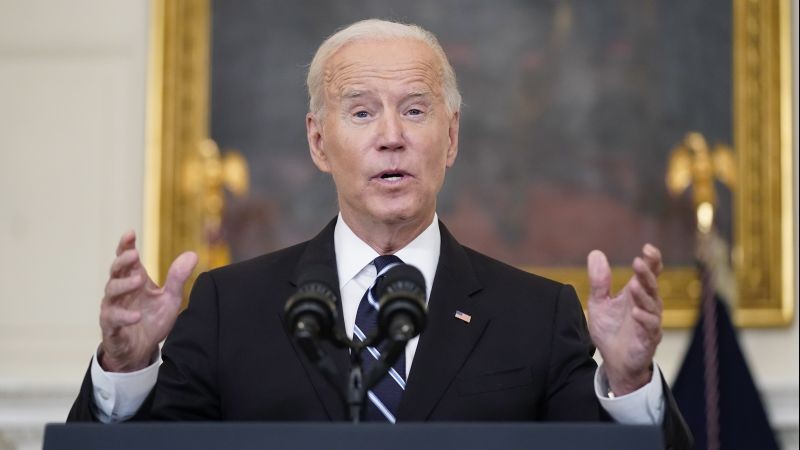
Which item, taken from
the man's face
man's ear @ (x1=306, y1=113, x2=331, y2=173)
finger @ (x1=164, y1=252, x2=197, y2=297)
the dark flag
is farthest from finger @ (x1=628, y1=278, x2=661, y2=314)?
the dark flag

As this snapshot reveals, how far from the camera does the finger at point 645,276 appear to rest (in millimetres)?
2361

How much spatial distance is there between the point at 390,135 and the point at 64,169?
3352 mm

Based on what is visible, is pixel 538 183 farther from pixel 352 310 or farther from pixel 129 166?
pixel 352 310

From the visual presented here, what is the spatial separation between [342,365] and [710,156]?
11.6 ft

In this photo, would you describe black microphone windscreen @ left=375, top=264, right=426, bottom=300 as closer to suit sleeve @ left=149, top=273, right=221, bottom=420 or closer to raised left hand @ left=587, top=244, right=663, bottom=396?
raised left hand @ left=587, top=244, right=663, bottom=396

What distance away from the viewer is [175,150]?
5.93m

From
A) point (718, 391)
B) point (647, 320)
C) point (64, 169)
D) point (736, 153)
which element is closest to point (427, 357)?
point (647, 320)

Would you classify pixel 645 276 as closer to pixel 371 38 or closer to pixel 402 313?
pixel 402 313

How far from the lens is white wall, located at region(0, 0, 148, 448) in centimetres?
593

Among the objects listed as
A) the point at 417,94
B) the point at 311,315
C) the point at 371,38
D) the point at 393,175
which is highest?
the point at 371,38

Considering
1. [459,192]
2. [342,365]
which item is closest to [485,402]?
[342,365]

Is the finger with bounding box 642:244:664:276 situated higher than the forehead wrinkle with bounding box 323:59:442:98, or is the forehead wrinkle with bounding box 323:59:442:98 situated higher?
the forehead wrinkle with bounding box 323:59:442:98

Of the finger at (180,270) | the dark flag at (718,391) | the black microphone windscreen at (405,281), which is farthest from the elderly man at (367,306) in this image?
the dark flag at (718,391)

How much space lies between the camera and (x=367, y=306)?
2.96 metres
